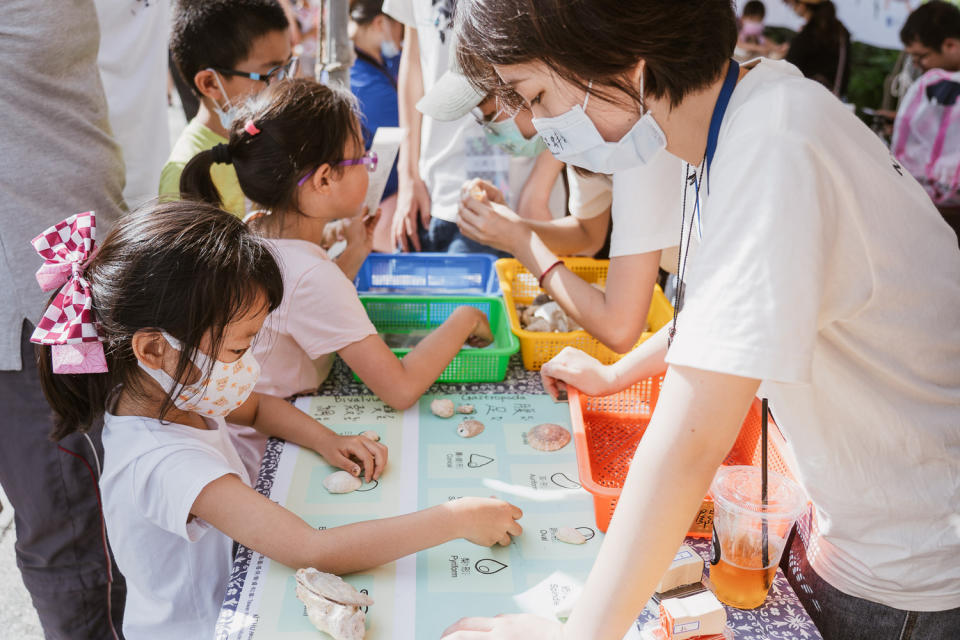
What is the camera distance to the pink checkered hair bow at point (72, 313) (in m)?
1.19

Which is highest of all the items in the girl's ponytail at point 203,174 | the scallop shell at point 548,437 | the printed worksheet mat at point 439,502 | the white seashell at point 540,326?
the girl's ponytail at point 203,174

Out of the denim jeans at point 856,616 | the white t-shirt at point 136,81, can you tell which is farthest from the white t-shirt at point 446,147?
the denim jeans at point 856,616

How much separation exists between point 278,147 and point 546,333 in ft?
2.79

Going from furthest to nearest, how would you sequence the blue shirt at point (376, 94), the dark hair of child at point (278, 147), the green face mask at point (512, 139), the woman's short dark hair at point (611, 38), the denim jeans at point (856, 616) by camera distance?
the blue shirt at point (376, 94), the green face mask at point (512, 139), the dark hair of child at point (278, 147), the denim jeans at point (856, 616), the woman's short dark hair at point (611, 38)

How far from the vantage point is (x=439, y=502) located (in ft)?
4.45

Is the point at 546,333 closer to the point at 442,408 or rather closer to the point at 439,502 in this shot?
the point at 442,408

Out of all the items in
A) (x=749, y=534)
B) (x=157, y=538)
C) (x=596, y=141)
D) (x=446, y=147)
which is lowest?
(x=157, y=538)

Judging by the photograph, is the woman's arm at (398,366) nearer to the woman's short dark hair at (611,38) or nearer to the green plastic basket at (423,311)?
the green plastic basket at (423,311)

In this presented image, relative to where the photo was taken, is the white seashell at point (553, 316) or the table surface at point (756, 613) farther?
the white seashell at point (553, 316)

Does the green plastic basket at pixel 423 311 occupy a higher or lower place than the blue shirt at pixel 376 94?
lower

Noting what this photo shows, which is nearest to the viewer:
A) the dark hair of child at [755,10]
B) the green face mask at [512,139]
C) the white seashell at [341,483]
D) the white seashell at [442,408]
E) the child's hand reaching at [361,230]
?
the white seashell at [341,483]

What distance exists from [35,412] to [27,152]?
24.2 inches

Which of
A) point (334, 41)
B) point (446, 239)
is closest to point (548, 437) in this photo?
point (446, 239)

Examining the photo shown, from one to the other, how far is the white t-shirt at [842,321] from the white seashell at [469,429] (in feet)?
2.36
